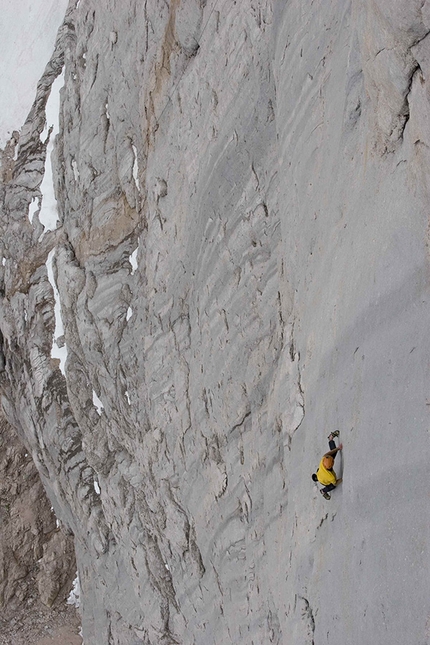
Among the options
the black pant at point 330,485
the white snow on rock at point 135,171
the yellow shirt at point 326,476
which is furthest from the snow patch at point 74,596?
the yellow shirt at point 326,476

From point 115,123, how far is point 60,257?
11.7 ft

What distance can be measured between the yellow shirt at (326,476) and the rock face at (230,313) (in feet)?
0.54

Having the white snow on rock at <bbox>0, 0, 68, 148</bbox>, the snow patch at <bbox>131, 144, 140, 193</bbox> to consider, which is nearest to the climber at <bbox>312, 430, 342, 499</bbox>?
the snow patch at <bbox>131, 144, 140, 193</bbox>

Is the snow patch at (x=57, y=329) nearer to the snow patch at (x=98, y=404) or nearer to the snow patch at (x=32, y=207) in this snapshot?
the snow patch at (x=98, y=404)

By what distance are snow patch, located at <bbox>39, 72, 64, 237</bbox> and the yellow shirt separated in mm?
11498

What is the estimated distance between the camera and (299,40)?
25.7ft

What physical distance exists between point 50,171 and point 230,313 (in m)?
9.24

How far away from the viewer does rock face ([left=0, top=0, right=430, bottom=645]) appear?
222 inches

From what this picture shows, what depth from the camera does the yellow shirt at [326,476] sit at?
6.60m

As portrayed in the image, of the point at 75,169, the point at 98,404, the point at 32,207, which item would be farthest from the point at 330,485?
the point at 32,207

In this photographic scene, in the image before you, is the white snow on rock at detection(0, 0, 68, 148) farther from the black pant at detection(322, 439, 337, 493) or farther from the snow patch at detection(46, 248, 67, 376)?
the black pant at detection(322, 439, 337, 493)

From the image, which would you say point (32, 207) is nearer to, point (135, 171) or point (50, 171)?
point (50, 171)

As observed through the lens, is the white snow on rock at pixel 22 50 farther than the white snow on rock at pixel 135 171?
Yes

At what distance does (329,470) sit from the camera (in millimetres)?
6586
